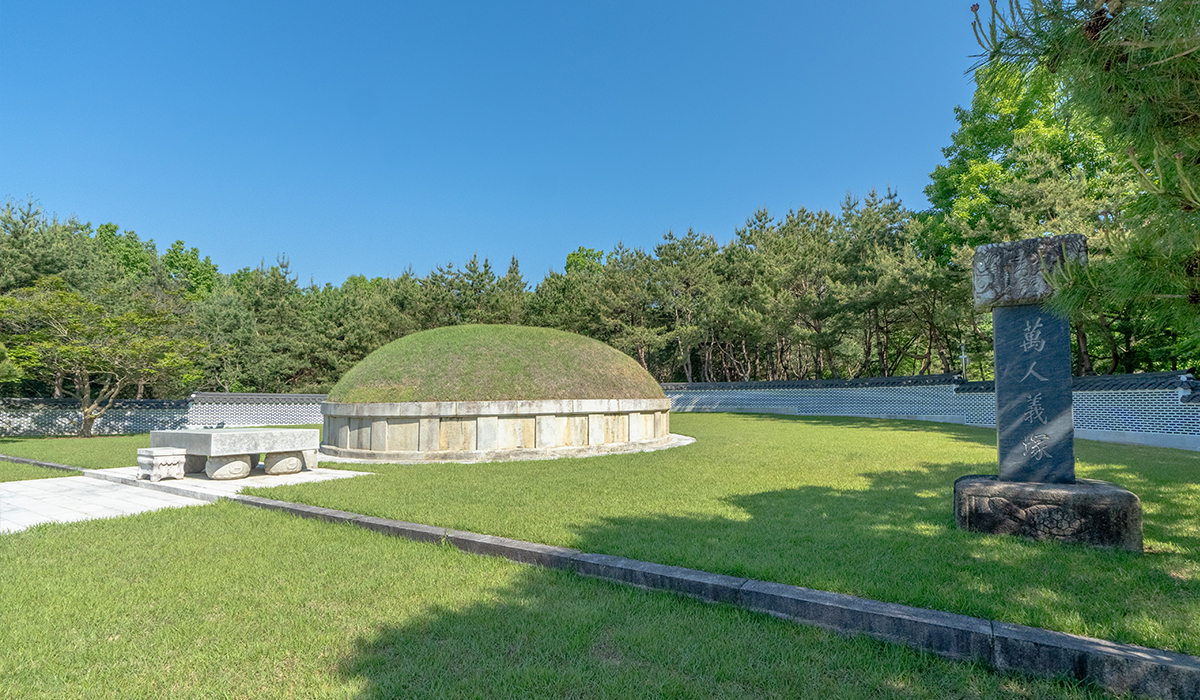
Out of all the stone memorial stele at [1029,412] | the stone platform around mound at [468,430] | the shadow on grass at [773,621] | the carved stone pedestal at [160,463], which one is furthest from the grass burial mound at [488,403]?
the stone memorial stele at [1029,412]

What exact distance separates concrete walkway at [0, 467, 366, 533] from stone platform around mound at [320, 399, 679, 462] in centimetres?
148

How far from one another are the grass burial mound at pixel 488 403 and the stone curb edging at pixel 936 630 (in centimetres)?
725

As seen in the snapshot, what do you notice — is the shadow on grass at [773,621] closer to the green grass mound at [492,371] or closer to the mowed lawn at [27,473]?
the green grass mound at [492,371]

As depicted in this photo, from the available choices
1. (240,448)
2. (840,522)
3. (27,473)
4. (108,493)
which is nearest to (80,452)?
(27,473)

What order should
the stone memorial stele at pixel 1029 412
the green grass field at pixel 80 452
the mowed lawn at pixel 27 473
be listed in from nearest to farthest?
the stone memorial stele at pixel 1029 412 → the mowed lawn at pixel 27 473 → the green grass field at pixel 80 452

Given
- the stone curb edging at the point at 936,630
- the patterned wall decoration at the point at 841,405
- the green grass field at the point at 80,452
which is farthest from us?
the patterned wall decoration at the point at 841,405

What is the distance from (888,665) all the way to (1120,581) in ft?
7.20

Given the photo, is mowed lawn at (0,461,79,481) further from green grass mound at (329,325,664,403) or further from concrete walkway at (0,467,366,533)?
green grass mound at (329,325,664,403)

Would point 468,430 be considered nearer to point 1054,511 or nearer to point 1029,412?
point 1029,412

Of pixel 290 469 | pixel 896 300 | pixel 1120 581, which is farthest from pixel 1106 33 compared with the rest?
pixel 896 300

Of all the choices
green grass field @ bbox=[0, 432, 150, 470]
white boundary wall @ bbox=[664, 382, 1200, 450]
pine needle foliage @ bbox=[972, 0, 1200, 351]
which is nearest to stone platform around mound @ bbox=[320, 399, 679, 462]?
green grass field @ bbox=[0, 432, 150, 470]

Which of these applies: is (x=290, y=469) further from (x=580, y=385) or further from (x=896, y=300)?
(x=896, y=300)

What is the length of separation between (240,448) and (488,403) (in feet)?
14.0

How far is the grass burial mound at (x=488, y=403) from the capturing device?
11.4 metres
